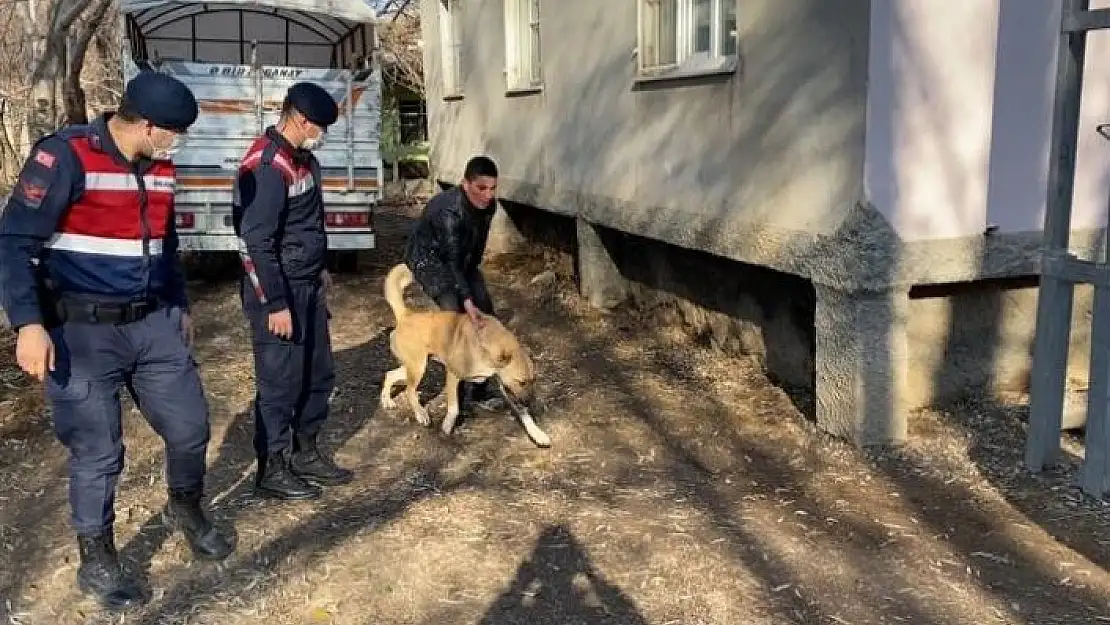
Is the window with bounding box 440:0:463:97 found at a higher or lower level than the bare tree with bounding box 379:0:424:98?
lower

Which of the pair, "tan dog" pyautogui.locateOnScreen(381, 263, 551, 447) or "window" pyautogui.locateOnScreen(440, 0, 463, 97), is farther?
"window" pyautogui.locateOnScreen(440, 0, 463, 97)

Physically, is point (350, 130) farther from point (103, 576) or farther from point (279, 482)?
point (103, 576)

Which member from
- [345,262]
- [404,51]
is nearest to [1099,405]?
[345,262]

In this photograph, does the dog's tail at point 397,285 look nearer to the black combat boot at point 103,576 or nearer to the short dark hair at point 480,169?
the short dark hair at point 480,169

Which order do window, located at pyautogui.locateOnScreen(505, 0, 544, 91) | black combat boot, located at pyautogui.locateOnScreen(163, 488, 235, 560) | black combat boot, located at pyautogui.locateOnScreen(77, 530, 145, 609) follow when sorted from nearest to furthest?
black combat boot, located at pyautogui.locateOnScreen(77, 530, 145, 609) < black combat boot, located at pyautogui.locateOnScreen(163, 488, 235, 560) < window, located at pyautogui.locateOnScreen(505, 0, 544, 91)

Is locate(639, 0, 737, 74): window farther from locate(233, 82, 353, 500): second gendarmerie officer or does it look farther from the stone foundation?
locate(233, 82, 353, 500): second gendarmerie officer

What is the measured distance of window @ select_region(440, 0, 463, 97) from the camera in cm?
1309

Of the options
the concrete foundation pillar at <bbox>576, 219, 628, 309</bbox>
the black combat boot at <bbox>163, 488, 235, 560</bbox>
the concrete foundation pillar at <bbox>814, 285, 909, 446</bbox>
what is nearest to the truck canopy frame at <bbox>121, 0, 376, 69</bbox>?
the concrete foundation pillar at <bbox>576, 219, 628, 309</bbox>

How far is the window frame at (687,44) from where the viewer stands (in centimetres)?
629

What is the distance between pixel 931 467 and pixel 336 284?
742 centimetres

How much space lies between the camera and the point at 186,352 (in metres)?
3.84

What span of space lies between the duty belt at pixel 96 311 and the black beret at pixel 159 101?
26.3 inches

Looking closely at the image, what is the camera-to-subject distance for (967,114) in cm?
498

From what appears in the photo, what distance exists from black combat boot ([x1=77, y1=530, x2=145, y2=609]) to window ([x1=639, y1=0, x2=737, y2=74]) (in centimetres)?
435
